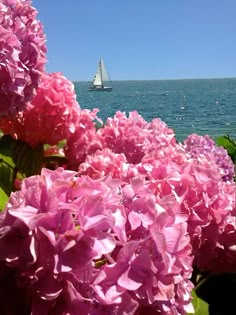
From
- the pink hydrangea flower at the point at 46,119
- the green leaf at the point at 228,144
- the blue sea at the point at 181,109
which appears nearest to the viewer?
the pink hydrangea flower at the point at 46,119

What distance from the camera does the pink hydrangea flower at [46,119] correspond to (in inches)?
45.3

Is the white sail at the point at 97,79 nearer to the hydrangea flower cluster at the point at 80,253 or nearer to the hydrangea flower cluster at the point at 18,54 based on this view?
the hydrangea flower cluster at the point at 18,54

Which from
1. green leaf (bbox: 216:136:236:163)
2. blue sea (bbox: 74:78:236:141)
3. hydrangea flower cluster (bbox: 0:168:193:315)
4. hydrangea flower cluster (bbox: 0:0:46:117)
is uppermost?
hydrangea flower cluster (bbox: 0:0:46:117)

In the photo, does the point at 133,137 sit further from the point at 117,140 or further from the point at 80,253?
the point at 80,253

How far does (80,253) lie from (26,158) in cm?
71

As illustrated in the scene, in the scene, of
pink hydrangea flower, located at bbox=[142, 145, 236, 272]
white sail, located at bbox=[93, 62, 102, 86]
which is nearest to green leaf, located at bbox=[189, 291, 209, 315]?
pink hydrangea flower, located at bbox=[142, 145, 236, 272]

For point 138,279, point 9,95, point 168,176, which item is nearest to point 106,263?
point 138,279

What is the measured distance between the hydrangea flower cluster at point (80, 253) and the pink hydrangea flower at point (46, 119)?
60 centimetres

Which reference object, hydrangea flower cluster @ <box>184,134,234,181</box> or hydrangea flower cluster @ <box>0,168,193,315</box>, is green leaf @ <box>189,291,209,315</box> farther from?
hydrangea flower cluster @ <box>184,134,234,181</box>

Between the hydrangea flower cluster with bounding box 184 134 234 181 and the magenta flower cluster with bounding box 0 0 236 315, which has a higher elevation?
the magenta flower cluster with bounding box 0 0 236 315

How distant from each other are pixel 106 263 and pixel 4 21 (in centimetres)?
47

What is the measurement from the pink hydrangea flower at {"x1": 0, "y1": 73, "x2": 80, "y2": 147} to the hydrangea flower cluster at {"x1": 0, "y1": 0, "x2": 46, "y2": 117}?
0.20 metres

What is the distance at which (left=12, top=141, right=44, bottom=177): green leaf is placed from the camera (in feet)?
3.88

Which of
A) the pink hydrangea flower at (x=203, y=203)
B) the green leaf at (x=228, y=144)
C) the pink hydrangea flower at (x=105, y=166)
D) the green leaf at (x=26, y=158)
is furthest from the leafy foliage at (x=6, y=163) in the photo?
the green leaf at (x=228, y=144)
